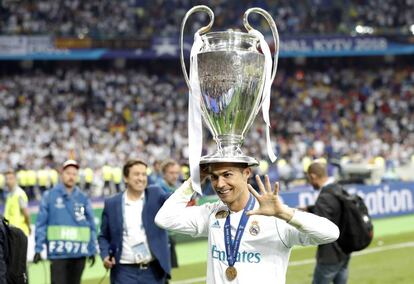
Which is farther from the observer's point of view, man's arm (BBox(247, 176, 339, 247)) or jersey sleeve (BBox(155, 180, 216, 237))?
jersey sleeve (BBox(155, 180, 216, 237))

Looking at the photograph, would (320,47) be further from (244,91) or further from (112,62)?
(244,91)

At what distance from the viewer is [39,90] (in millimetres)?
33500

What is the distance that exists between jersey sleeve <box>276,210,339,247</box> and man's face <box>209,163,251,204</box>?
27 centimetres

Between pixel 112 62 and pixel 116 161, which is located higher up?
pixel 112 62

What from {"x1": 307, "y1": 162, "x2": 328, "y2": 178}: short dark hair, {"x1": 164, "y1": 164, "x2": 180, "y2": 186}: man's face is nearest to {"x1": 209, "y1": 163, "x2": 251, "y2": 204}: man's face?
{"x1": 307, "y1": 162, "x2": 328, "y2": 178}: short dark hair

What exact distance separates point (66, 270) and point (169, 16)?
94.9 feet

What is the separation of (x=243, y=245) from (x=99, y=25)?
31.7 meters

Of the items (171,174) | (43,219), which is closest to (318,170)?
(171,174)

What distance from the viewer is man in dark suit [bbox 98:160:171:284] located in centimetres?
769

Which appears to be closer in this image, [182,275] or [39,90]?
[182,275]

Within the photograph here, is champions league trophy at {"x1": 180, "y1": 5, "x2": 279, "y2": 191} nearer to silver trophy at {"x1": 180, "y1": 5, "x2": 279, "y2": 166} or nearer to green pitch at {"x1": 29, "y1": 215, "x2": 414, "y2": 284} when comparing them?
silver trophy at {"x1": 180, "y1": 5, "x2": 279, "y2": 166}

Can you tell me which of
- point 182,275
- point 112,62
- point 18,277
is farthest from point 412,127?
point 18,277

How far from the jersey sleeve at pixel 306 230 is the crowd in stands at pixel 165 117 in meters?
22.7

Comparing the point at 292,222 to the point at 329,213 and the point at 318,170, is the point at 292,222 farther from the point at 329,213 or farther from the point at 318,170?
the point at 318,170
